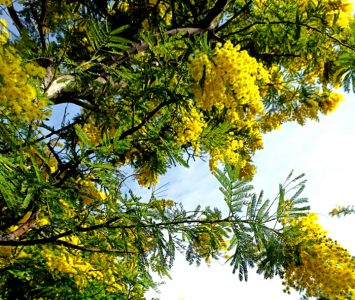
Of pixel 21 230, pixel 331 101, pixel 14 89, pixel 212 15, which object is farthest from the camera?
pixel 331 101

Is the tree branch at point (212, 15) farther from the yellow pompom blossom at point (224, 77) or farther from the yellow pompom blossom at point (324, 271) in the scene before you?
the yellow pompom blossom at point (324, 271)

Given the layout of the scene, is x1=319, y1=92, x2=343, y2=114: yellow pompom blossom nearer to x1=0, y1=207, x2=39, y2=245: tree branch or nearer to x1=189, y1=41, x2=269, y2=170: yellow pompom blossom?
x1=189, y1=41, x2=269, y2=170: yellow pompom blossom

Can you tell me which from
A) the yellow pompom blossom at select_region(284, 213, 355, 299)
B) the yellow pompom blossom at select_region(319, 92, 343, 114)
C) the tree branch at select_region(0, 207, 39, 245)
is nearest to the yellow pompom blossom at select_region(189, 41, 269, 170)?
the yellow pompom blossom at select_region(284, 213, 355, 299)

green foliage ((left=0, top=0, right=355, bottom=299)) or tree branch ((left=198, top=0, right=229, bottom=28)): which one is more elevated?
tree branch ((left=198, top=0, right=229, bottom=28))

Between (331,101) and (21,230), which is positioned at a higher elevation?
(331,101)

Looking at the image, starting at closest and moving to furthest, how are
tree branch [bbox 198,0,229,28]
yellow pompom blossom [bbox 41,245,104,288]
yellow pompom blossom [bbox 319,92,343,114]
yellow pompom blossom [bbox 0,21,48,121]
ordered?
1. yellow pompom blossom [bbox 0,21,48,121]
2. tree branch [bbox 198,0,229,28]
3. yellow pompom blossom [bbox 41,245,104,288]
4. yellow pompom blossom [bbox 319,92,343,114]

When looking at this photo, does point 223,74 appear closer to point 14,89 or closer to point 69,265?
point 14,89

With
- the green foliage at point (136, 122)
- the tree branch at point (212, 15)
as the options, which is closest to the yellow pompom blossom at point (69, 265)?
the green foliage at point (136, 122)

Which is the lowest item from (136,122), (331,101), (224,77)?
(224,77)

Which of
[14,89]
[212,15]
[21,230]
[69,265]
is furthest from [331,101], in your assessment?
[14,89]

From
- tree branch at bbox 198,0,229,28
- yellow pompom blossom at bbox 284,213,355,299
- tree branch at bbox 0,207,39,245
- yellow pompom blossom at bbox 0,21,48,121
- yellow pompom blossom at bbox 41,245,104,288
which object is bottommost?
yellow pompom blossom at bbox 284,213,355,299

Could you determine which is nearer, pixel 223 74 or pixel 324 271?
pixel 223 74

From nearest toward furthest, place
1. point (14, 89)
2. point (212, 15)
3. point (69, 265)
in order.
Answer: point (14, 89), point (212, 15), point (69, 265)

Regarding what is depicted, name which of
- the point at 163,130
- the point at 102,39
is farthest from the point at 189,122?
the point at 102,39
